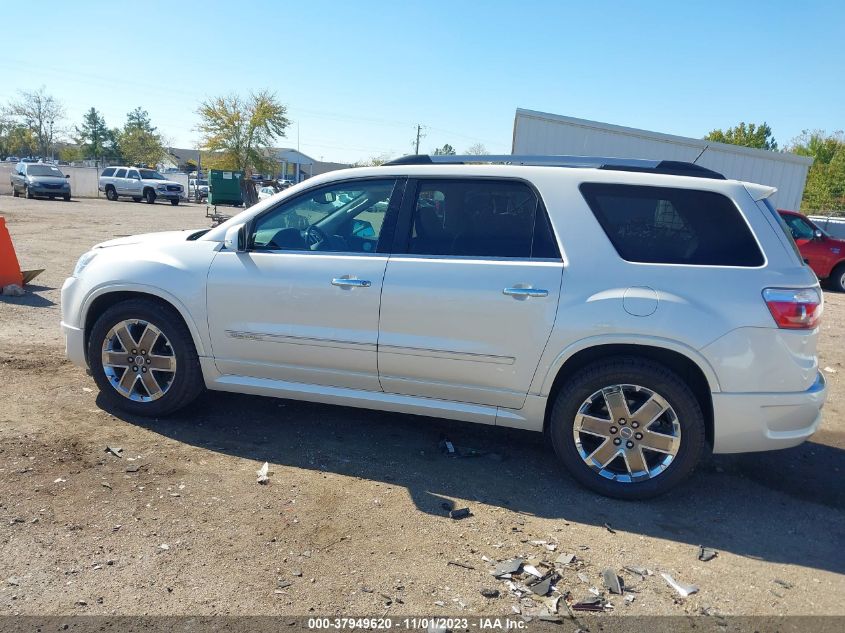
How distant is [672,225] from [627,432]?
1.26 meters

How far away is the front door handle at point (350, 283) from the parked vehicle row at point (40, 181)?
33.5 m

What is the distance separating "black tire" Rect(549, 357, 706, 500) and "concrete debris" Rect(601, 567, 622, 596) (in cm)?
77

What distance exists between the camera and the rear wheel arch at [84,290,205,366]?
4363 mm

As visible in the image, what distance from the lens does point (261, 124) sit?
53719mm

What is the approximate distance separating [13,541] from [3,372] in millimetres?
2773

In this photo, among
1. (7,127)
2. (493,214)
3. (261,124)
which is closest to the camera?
(493,214)

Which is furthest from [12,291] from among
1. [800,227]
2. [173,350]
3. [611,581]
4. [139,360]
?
[800,227]

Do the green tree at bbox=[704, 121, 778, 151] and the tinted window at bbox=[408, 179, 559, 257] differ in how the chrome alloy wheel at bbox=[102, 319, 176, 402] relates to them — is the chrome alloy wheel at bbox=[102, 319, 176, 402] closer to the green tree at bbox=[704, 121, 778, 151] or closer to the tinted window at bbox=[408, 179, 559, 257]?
the tinted window at bbox=[408, 179, 559, 257]

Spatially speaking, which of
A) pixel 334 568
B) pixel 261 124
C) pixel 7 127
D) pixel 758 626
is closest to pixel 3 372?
pixel 334 568

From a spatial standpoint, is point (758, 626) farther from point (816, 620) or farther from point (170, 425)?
point (170, 425)

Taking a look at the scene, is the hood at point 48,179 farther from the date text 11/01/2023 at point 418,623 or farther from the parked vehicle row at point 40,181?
the date text 11/01/2023 at point 418,623

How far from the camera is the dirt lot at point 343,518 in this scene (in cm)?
283

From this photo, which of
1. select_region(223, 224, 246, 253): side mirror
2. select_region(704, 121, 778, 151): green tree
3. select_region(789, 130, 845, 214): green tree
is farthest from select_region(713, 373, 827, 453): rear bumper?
select_region(704, 121, 778, 151): green tree

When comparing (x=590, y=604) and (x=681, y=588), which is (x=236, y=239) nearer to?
(x=590, y=604)
